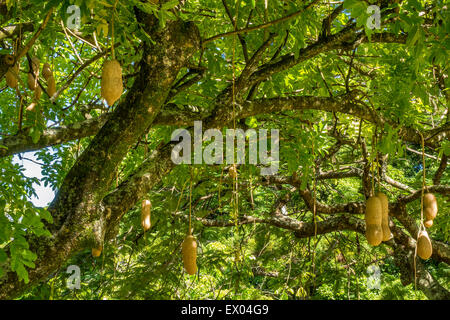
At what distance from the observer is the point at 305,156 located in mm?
3545

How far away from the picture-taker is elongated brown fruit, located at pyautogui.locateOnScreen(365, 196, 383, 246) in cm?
213

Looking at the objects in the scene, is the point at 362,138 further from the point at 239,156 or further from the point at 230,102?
the point at 230,102

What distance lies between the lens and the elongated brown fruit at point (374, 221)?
2.13 meters

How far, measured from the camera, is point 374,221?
2154mm

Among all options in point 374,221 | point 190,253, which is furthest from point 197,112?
point 374,221

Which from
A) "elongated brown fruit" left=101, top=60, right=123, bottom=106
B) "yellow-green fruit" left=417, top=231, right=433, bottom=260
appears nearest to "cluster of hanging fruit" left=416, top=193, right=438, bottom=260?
"yellow-green fruit" left=417, top=231, right=433, bottom=260

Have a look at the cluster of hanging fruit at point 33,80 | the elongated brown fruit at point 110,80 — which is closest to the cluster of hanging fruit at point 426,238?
the elongated brown fruit at point 110,80

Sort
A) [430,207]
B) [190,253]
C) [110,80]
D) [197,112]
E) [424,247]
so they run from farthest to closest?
1. [197,112]
2. [430,207]
3. [424,247]
4. [190,253]
5. [110,80]

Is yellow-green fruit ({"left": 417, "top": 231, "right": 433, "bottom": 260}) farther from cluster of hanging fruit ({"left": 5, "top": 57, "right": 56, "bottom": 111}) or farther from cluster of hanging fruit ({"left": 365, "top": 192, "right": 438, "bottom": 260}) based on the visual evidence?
cluster of hanging fruit ({"left": 5, "top": 57, "right": 56, "bottom": 111})

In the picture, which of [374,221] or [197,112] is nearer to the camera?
[374,221]

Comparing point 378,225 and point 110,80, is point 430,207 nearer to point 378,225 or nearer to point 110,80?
point 378,225

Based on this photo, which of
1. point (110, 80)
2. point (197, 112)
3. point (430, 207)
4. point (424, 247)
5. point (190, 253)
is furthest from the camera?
point (197, 112)
